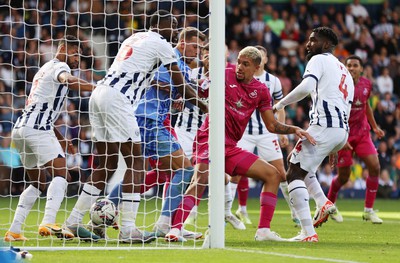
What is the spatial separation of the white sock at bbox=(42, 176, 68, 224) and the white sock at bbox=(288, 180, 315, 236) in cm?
232

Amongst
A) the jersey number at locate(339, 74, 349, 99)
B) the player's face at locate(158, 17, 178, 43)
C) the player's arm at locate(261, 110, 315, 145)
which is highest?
the player's face at locate(158, 17, 178, 43)

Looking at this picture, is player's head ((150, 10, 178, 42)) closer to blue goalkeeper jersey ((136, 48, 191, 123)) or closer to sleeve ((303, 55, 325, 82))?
blue goalkeeper jersey ((136, 48, 191, 123))

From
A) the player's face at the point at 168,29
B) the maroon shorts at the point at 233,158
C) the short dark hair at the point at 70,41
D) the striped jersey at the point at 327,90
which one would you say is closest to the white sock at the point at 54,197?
the short dark hair at the point at 70,41

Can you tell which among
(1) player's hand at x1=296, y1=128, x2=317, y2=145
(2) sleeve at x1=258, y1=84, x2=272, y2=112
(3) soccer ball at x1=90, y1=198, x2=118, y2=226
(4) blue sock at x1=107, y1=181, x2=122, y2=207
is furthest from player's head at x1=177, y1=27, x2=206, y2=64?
(3) soccer ball at x1=90, y1=198, x2=118, y2=226

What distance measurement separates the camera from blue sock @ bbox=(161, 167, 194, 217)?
9.73 metres

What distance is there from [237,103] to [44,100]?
1939 millimetres

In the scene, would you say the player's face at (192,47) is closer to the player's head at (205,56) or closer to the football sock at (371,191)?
the player's head at (205,56)

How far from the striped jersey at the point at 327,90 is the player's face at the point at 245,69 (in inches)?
29.9

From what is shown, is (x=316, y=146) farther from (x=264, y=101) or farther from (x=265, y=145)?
(x=265, y=145)

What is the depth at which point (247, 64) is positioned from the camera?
945 centimetres

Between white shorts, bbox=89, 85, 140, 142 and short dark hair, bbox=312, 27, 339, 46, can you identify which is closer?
white shorts, bbox=89, 85, 140, 142

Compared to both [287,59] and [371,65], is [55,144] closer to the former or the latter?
[287,59]

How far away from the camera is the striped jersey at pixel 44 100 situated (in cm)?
968

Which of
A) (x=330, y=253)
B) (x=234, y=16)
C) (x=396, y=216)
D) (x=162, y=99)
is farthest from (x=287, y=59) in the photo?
(x=330, y=253)
